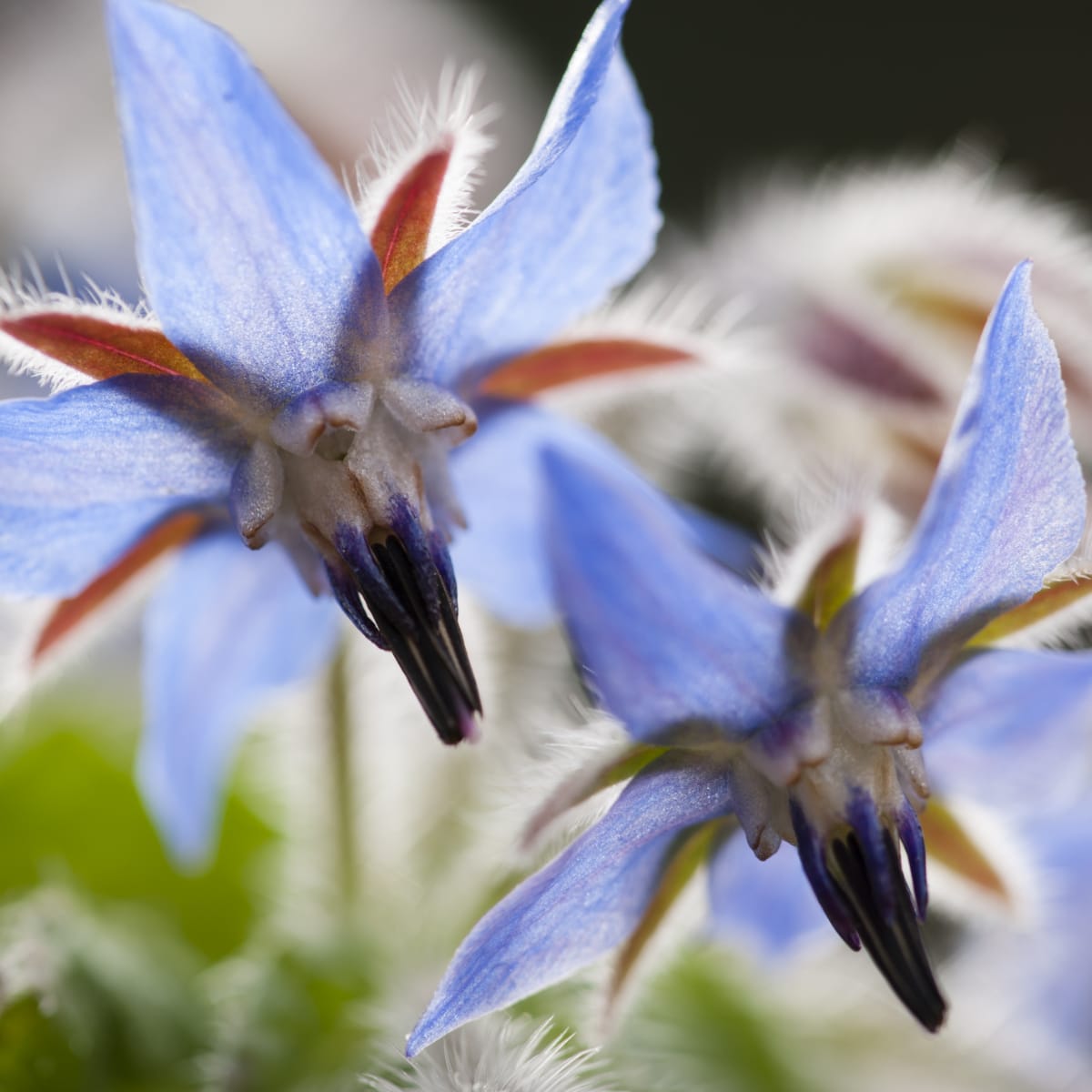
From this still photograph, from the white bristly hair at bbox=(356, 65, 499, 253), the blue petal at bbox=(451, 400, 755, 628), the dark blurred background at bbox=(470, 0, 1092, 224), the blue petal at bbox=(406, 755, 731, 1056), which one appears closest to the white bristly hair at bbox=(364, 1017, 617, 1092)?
the blue petal at bbox=(406, 755, 731, 1056)

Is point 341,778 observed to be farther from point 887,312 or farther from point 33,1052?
point 887,312

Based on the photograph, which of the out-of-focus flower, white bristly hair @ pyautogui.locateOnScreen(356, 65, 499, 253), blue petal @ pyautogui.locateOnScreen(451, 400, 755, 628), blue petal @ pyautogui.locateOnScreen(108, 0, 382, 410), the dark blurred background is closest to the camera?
blue petal @ pyautogui.locateOnScreen(108, 0, 382, 410)

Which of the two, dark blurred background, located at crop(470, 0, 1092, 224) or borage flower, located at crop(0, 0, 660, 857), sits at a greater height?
borage flower, located at crop(0, 0, 660, 857)

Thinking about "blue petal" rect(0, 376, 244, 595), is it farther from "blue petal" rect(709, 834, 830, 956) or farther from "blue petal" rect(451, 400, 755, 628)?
"blue petal" rect(709, 834, 830, 956)

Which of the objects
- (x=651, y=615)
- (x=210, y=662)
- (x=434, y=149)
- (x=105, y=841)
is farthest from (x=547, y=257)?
(x=105, y=841)

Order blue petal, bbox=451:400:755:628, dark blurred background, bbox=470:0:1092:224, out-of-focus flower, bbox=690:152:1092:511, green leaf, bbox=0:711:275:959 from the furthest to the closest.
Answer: dark blurred background, bbox=470:0:1092:224 < green leaf, bbox=0:711:275:959 < out-of-focus flower, bbox=690:152:1092:511 < blue petal, bbox=451:400:755:628

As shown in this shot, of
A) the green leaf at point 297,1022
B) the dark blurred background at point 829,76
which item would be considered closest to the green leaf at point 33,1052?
the green leaf at point 297,1022

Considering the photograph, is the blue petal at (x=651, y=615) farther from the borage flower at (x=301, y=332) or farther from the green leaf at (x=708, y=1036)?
the green leaf at (x=708, y=1036)

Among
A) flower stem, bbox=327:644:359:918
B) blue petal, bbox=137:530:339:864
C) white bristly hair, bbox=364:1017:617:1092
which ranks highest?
white bristly hair, bbox=364:1017:617:1092
